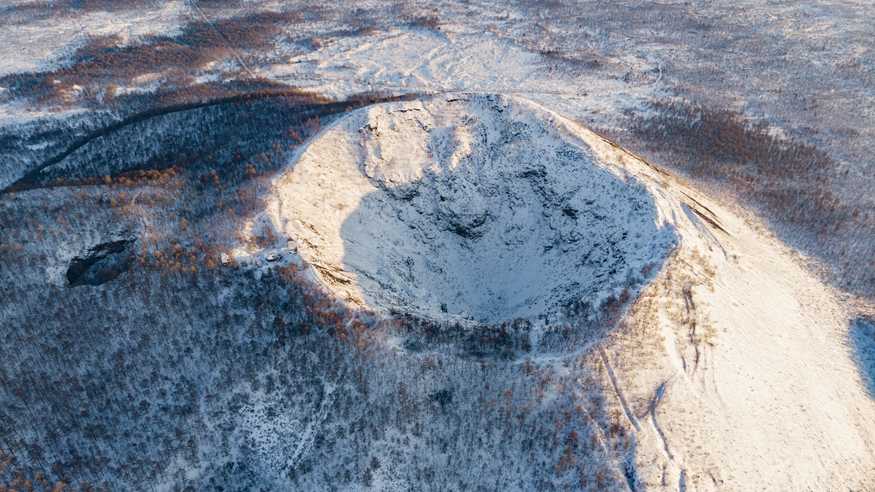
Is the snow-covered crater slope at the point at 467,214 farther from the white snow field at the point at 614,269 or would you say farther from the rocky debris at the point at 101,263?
the rocky debris at the point at 101,263

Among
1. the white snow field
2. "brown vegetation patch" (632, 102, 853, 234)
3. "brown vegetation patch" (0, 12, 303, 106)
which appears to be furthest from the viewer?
"brown vegetation patch" (0, 12, 303, 106)

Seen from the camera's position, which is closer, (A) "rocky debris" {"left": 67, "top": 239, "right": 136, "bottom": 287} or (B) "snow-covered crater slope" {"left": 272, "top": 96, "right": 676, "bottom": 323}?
(B) "snow-covered crater slope" {"left": 272, "top": 96, "right": 676, "bottom": 323}

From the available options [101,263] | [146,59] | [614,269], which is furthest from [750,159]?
[146,59]

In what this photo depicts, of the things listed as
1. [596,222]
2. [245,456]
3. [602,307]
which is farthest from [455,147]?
[245,456]

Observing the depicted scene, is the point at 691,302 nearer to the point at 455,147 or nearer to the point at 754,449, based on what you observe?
the point at 754,449

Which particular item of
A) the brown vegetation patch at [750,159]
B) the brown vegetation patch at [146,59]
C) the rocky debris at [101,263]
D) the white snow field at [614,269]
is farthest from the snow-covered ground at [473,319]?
the brown vegetation patch at [146,59]

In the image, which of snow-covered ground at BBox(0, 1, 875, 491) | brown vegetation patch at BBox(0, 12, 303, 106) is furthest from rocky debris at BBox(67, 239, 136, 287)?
brown vegetation patch at BBox(0, 12, 303, 106)

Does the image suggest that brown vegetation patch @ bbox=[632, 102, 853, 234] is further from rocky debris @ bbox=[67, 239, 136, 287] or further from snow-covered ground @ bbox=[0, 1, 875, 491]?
rocky debris @ bbox=[67, 239, 136, 287]
